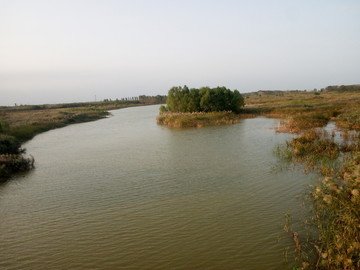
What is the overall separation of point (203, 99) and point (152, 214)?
37.5 m

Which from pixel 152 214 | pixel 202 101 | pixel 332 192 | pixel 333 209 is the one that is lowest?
pixel 152 214

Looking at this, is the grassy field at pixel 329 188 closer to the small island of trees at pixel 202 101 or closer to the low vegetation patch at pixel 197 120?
the low vegetation patch at pixel 197 120

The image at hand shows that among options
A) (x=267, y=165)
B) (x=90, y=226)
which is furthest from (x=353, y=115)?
(x=90, y=226)

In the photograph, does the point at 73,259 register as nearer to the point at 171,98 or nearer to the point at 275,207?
the point at 275,207

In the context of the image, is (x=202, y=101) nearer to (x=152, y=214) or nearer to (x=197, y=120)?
(x=197, y=120)

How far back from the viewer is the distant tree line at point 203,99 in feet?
152

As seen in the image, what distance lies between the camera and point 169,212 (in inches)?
380

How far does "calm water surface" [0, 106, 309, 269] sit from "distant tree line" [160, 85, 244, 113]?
1154 inches

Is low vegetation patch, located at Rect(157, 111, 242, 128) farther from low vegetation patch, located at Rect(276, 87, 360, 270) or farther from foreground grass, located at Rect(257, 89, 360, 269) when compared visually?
low vegetation patch, located at Rect(276, 87, 360, 270)

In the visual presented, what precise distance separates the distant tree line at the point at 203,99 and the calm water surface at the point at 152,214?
1154 inches

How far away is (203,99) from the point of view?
45.8 metres

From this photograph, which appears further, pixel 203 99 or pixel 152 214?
pixel 203 99

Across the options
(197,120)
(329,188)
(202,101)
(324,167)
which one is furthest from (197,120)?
(329,188)

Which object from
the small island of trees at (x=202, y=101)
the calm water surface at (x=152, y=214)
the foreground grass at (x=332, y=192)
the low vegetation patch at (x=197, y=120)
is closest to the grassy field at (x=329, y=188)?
the foreground grass at (x=332, y=192)
